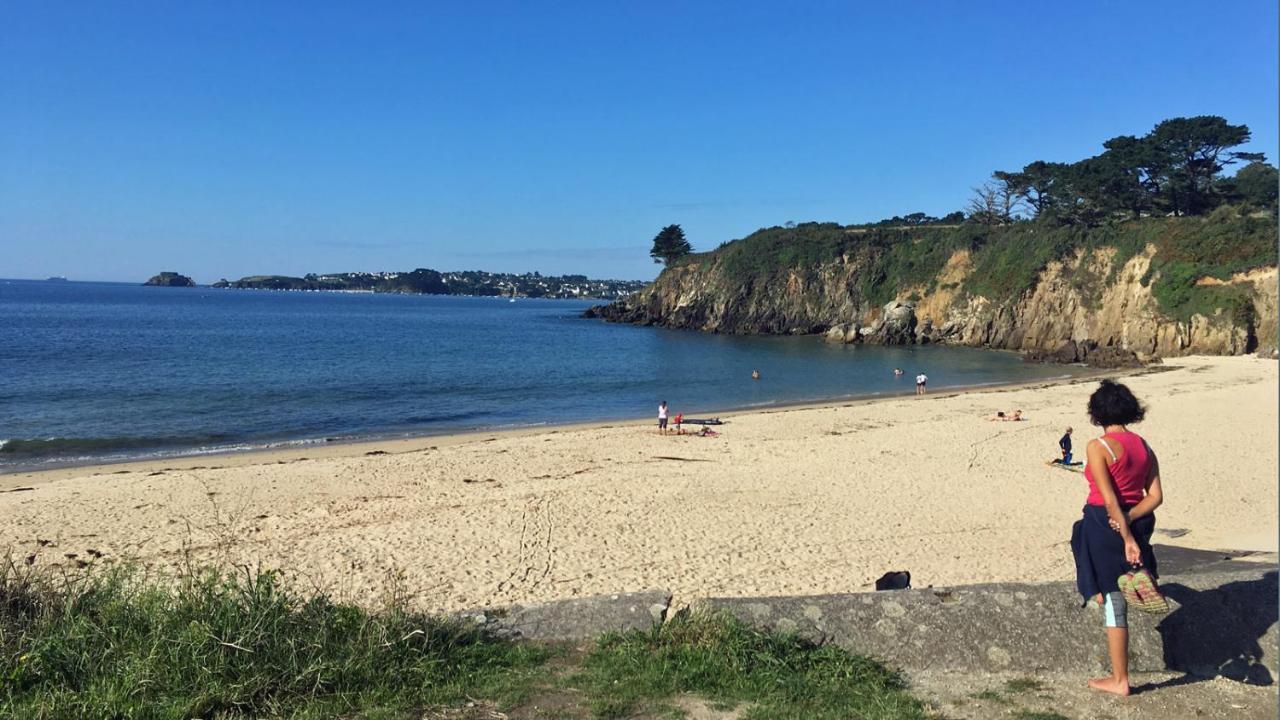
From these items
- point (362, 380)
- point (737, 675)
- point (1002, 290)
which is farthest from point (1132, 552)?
point (1002, 290)

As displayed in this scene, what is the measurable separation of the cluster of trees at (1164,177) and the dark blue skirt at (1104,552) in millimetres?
66319

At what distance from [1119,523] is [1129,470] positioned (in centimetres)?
31

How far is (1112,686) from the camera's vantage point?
14.8 ft

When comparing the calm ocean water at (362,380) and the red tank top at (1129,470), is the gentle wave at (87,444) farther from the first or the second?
the red tank top at (1129,470)

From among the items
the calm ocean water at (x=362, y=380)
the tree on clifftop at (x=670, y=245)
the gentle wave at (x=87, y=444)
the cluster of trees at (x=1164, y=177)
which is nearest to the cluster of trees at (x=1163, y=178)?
the cluster of trees at (x=1164, y=177)

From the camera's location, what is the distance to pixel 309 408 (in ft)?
95.1

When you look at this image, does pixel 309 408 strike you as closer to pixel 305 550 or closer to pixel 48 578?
pixel 305 550

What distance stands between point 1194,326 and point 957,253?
23001 mm

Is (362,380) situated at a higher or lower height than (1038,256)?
lower

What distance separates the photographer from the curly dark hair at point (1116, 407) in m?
4.59

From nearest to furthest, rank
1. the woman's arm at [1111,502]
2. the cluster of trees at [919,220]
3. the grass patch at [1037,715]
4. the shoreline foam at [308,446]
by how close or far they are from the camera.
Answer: the grass patch at [1037,715]
the woman's arm at [1111,502]
the shoreline foam at [308,446]
the cluster of trees at [919,220]

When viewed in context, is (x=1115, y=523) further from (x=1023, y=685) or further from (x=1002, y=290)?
(x=1002, y=290)

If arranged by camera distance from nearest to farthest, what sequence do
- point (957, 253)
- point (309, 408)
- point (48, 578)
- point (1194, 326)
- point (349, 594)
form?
1. point (48, 578)
2. point (349, 594)
3. point (309, 408)
4. point (1194, 326)
5. point (957, 253)

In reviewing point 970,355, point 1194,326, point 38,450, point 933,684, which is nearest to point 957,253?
point 970,355
